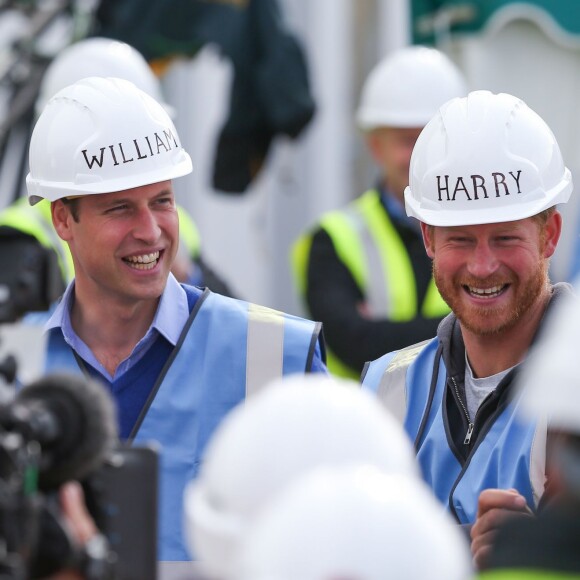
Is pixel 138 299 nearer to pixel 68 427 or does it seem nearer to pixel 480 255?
pixel 480 255

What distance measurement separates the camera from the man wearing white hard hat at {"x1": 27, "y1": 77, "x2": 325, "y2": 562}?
446cm

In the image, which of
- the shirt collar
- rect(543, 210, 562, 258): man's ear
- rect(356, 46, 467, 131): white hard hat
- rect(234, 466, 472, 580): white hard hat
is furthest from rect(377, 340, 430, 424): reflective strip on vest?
rect(356, 46, 467, 131): white hard hat

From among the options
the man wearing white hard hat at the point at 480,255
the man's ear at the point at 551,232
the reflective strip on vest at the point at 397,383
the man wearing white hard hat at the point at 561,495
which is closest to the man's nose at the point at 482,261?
the man wearing white hard hat at the point at 480,255

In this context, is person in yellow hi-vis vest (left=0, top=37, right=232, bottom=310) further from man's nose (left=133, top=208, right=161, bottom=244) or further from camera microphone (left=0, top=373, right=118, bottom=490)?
camera microphone (left=0, top=373, right=118, bottom=490)

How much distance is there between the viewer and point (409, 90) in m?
7.12

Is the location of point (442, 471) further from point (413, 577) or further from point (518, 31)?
point (518, 31)

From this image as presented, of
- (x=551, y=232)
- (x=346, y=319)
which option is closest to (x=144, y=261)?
(x=551, y=232)

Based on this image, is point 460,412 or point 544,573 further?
point 460,412

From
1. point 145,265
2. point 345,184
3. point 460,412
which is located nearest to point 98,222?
point 145,265

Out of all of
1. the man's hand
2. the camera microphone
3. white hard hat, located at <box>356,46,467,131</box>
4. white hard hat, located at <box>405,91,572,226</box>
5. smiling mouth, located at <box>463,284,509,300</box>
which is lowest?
the man's hand

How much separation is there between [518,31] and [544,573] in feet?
23.0

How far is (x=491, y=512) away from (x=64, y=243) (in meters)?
2.74

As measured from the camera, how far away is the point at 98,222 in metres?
4.65

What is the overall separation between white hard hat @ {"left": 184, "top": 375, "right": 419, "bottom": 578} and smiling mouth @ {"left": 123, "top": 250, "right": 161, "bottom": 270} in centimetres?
200
